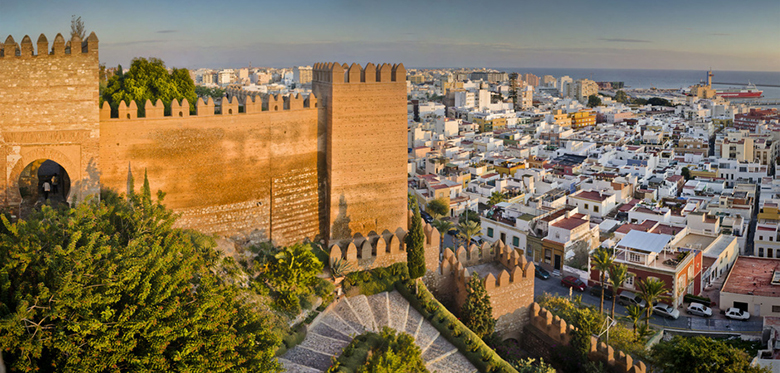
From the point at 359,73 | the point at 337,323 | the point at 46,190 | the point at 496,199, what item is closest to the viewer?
the point at 337,323

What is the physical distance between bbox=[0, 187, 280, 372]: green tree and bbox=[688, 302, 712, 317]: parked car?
17206 millimetres

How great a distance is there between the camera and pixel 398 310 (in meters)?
13.3

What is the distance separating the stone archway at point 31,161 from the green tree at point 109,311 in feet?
8.19

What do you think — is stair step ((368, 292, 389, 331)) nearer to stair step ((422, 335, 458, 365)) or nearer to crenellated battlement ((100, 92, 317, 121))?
stair step ((422, 335, 458, 365))

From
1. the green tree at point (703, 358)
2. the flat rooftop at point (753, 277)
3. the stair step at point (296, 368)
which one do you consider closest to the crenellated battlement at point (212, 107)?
the stair step at point (296, 368)

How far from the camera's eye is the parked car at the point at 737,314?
20.5m

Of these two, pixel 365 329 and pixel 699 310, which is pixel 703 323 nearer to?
pixel 699 310

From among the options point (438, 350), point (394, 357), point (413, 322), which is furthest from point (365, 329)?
point (394, 357)

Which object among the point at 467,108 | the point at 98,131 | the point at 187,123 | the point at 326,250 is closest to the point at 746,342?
the point at 326,250

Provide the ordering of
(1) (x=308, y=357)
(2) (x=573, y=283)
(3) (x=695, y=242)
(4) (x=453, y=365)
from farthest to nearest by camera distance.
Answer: (3) (x=695, y=242) → (2) (x=573, y=283) → (4) (x=453, y=365) → (1) (x=308, y=357)

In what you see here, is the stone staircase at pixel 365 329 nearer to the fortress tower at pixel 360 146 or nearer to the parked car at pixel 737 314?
the fortress tower at pixel 360 146

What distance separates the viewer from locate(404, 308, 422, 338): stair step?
12573mm

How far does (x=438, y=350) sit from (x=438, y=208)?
18124mm

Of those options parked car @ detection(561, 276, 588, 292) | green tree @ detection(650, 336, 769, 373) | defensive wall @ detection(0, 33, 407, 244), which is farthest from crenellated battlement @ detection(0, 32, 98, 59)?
parked car @ detection(561, 276, 588, 292)
